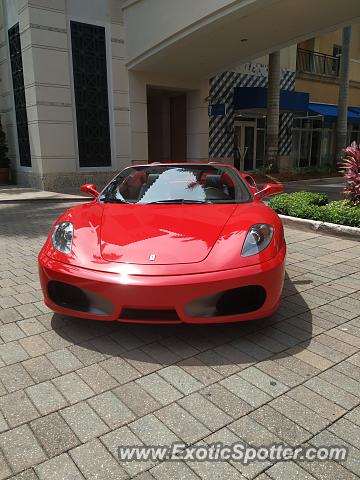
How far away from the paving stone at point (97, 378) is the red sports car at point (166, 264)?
37 cm

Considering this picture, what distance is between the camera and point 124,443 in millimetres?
2098

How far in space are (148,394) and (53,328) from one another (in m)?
1.23

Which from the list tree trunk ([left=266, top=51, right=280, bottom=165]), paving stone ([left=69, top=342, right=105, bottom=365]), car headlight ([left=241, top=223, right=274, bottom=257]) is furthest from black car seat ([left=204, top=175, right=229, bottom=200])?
tree trunk ([left=266, top=51, right=280, bottom=165])

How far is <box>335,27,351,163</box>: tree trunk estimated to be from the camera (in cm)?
1836

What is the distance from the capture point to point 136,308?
2854mm

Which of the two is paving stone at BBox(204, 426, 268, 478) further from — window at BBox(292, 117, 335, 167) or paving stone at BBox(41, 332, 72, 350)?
window at BBox(292, 117, 335, 167)

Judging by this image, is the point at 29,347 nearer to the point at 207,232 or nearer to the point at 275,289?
the point at 207,232

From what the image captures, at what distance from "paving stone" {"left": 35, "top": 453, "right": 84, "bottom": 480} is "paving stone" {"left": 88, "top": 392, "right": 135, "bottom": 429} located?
12.1 inches

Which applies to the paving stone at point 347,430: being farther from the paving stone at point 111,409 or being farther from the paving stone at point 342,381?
the paving stone at point 111,409

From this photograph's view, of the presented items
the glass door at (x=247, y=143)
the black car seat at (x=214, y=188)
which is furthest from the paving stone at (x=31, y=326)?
the glass door at (x=247, y=143)

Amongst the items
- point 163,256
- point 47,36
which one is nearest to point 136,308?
point 163,256

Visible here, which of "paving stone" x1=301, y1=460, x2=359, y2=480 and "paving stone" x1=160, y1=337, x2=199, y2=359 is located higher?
"paving stone" x1=160, y1=337, x2=199, y2=359

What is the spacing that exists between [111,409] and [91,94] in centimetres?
1280

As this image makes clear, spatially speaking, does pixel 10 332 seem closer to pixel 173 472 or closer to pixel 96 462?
pixel 96 462
